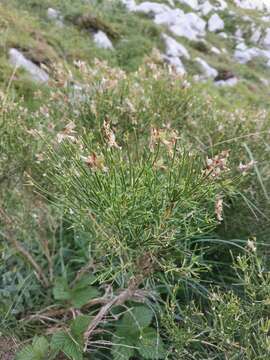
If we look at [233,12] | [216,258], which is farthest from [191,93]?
[233,12]

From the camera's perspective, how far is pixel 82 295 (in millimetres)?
2865

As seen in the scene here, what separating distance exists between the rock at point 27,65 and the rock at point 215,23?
1704cm

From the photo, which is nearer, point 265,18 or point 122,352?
point 122,352

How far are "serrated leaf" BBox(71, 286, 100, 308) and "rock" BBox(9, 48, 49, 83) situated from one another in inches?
249

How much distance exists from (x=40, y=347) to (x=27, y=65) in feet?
24.6

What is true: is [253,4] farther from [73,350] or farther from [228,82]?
[73,350]

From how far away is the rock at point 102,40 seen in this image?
13.3 metres

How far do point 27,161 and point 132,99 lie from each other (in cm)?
114

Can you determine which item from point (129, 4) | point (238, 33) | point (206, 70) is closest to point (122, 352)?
point (206, 70)

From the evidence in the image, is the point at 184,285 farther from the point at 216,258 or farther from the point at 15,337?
the point at 15,337

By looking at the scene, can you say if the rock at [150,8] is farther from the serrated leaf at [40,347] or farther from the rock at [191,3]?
the serrated leaf at [40,347]

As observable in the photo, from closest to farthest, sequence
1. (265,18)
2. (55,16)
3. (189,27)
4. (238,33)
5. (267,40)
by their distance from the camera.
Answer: (55,16), (189,27), (267,40), (238,33), (265,18)

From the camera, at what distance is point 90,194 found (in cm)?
199

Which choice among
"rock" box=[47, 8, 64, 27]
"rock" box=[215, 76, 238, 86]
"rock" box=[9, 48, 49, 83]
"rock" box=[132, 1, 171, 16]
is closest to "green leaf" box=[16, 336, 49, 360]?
"rock" box=[9, 48, 49, 83]
